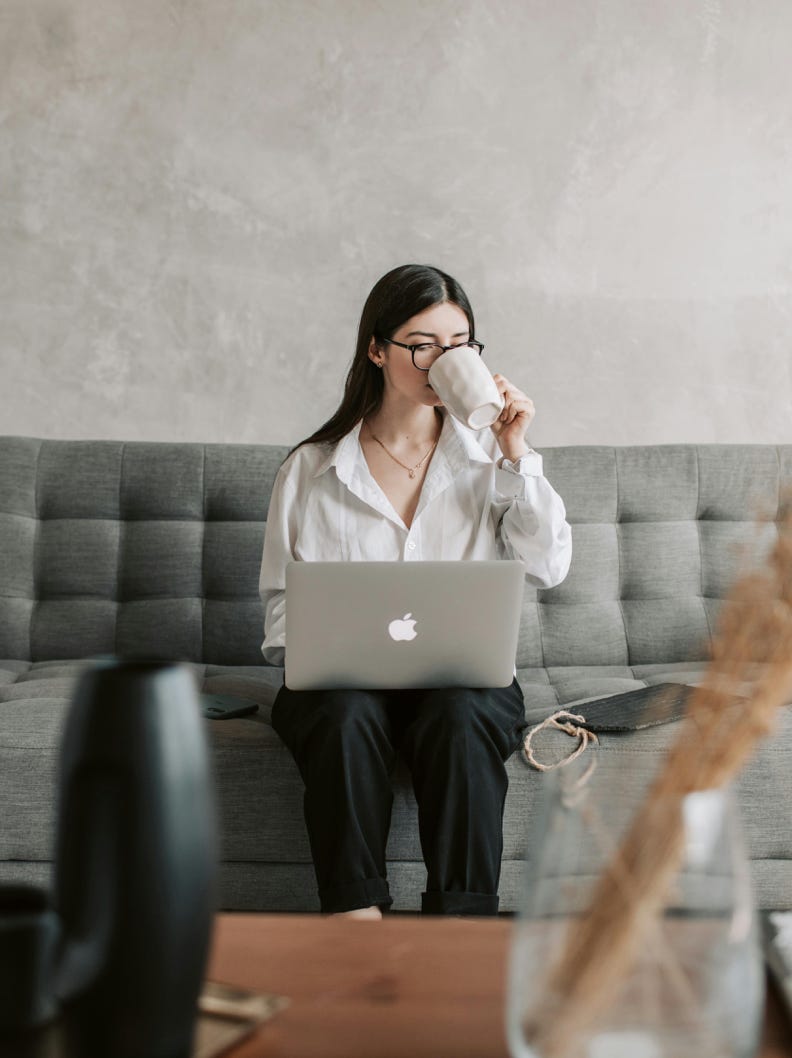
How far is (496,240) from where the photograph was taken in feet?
9.06

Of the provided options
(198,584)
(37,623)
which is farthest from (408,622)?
(37,623)

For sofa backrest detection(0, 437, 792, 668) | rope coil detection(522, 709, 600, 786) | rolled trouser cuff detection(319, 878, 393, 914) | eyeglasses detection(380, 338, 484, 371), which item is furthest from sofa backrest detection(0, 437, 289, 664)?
rolled trouser cuff detection(319, 878, 393, 914)

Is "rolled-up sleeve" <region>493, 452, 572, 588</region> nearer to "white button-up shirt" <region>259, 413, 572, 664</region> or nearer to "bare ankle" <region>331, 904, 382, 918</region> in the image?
"white button-up shirt" <region>259, 413, 572, 664</region>

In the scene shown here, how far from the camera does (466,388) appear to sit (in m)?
1.72

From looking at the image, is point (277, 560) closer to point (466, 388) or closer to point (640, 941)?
point (466, 388)

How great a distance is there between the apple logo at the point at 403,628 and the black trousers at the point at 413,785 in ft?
0.57

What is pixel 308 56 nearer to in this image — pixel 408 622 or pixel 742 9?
pixel 742 9

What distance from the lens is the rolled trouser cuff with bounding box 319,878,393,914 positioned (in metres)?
1.39

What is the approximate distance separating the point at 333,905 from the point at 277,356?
1.67 m

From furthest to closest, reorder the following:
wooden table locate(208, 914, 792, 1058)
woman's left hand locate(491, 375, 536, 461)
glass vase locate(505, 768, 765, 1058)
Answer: woman's left hand locate(491, 375, 536, 461), wooden table locate(208, 914, 792, 1058), glass vase locate(505, 768, 765, 1058)

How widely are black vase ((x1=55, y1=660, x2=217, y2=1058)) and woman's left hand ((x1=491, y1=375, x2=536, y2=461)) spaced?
1410 mm

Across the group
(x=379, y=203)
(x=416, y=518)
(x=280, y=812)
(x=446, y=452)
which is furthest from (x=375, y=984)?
(x=379, y=203)

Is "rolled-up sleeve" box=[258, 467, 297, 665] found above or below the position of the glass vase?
above

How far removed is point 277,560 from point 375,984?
1.29m
